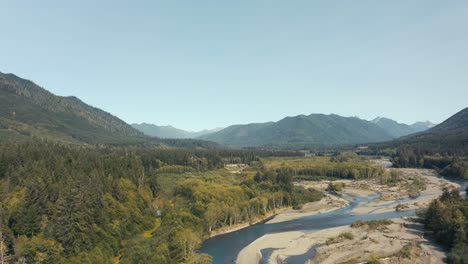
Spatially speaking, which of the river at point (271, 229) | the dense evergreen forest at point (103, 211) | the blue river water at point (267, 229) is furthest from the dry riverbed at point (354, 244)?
the dense evergreen forest at point (103, 211)

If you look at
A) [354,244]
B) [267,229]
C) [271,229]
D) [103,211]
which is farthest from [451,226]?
[103,211]

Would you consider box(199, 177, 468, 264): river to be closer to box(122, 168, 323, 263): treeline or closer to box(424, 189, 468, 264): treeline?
box(122, 168, 323, 263): treeline

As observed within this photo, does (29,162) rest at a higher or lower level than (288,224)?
higher

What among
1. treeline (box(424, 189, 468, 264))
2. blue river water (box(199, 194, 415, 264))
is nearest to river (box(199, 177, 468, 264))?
blue river water (box(199, 194, 415, 264))

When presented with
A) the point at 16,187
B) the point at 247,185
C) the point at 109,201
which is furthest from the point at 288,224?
the point at 16,187

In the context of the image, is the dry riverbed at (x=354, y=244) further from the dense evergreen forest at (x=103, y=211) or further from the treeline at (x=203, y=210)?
the dense evergreen forest at (x=103, y=211)

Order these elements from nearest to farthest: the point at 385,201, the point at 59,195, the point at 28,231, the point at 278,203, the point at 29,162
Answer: the point at 28,231
the point at 59,195
the point at 29,162
the point at 278,203
the point at 385,201

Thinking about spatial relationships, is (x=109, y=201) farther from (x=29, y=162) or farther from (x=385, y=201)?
(x=385, y=201)
